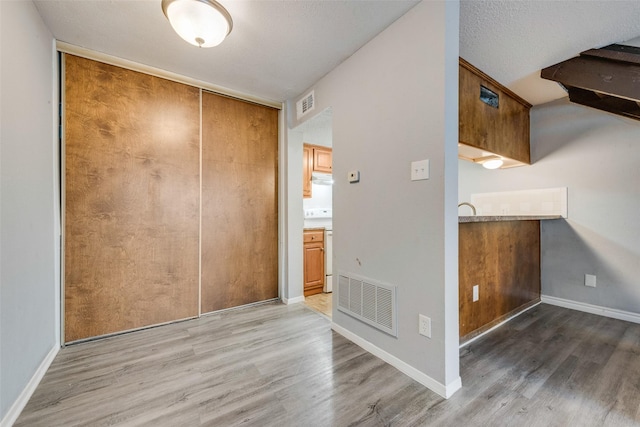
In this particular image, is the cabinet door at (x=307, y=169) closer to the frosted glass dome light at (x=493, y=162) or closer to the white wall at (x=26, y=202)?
the frosted glass dome light at (x=493, y=162)

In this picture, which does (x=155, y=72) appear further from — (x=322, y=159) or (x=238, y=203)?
(x=322, y=159)

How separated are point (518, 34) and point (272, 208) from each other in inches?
105

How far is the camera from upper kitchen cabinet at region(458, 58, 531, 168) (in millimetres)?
2283

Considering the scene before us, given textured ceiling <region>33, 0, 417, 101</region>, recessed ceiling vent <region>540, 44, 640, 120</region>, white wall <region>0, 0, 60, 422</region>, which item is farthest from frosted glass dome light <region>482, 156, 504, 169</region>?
white wall <region>0, 0, 60, 422</region>

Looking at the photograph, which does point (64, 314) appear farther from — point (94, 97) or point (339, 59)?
point (339, 59)

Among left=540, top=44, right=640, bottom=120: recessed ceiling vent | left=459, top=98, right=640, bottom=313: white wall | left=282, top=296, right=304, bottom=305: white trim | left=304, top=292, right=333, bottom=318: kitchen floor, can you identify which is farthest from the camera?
left=282, top=296, right=304, bottom=305: white trim

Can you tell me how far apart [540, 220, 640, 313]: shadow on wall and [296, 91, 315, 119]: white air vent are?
3045mm

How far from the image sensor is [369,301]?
198cm

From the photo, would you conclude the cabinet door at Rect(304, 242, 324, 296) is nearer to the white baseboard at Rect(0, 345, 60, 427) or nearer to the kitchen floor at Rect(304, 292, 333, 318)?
the kitchen floor at Rect(304, 292, 333, 318)

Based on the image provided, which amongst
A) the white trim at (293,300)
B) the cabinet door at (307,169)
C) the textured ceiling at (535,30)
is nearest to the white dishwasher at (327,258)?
the white trim at (293,300)

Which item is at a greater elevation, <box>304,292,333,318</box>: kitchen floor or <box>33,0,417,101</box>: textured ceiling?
<box>33,0,417,101</box>: textured ceiling

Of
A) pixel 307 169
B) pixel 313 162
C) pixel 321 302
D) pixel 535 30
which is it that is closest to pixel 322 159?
pixel 313 162

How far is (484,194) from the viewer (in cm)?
357

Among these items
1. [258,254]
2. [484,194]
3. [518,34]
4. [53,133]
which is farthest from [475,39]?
[53,133]
